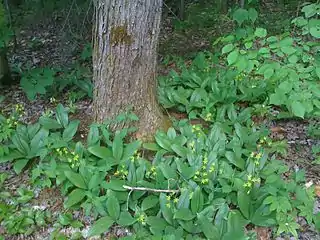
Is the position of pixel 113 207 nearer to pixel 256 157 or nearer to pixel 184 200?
pixel 184 200

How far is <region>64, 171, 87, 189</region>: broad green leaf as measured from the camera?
2936 millimetres

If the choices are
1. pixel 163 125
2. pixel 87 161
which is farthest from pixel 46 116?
pixel 163 125

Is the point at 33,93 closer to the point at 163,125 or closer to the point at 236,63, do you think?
the point at 163,125

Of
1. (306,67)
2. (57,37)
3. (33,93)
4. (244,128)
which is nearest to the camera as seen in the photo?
(306,67)

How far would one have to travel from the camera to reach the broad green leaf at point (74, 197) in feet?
9.46

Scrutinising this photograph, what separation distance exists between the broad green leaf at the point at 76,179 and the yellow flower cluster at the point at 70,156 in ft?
0.26

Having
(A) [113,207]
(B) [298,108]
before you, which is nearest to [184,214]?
(A) [113,207]

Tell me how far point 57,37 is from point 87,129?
2.80 metres

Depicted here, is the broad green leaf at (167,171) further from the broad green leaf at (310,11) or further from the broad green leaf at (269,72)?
the broad green leaf at (310,11)

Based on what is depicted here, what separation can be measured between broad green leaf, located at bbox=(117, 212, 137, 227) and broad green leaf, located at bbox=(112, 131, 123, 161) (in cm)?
50

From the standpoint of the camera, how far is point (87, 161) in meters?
3.13

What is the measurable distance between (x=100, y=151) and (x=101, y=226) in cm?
64

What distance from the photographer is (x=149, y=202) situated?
2.81 m

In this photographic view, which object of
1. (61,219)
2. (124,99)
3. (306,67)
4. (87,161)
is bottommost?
(61,219)
